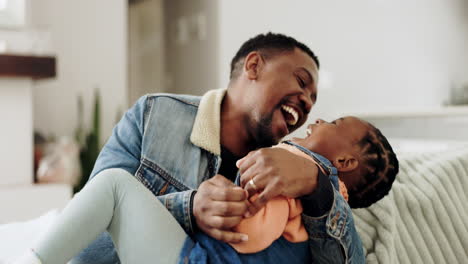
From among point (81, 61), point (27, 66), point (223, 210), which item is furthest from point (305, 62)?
point (81, 61)

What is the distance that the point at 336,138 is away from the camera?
1048 mm

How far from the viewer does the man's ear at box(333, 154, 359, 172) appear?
3.37 ft

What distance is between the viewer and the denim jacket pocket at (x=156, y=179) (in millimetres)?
1137

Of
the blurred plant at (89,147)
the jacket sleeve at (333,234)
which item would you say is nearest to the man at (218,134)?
the jacket sleeve at (333,234)

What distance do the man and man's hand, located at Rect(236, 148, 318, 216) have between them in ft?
0.12

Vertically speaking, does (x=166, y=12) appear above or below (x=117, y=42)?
above

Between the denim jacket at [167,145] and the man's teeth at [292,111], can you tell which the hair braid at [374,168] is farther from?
the denim jacket at [167,145]

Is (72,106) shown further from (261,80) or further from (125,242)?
(125,242)

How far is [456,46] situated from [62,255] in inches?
201

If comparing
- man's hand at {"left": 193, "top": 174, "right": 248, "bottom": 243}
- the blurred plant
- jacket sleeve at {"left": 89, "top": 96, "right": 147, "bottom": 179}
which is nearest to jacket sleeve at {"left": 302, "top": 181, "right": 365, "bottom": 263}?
man's hand at {"left": 193, "top": 174, "right": 248, "bottom": 243}

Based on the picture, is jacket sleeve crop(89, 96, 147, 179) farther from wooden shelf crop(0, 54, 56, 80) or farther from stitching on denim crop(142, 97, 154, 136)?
wooden shelf crop(0, 54, 56, 80)

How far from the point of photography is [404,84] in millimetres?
4359

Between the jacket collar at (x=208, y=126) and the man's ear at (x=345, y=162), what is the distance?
0.30 metres

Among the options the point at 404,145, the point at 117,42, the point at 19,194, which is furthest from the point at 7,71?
the point at 404,145
